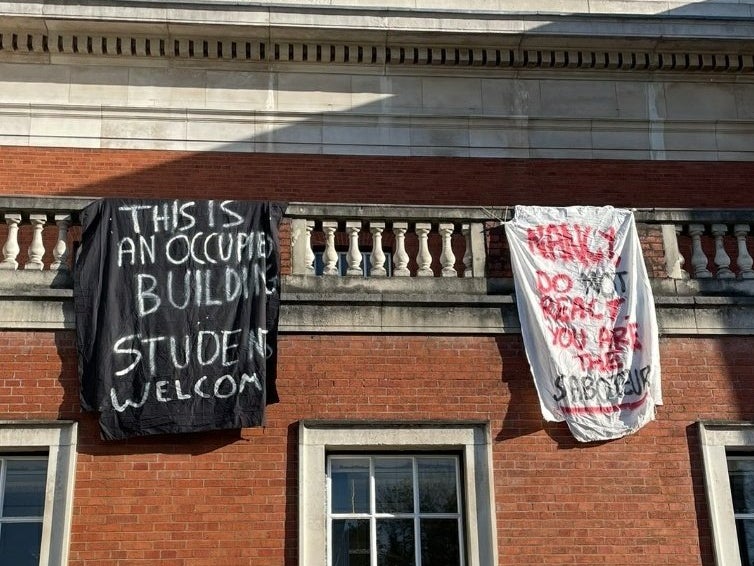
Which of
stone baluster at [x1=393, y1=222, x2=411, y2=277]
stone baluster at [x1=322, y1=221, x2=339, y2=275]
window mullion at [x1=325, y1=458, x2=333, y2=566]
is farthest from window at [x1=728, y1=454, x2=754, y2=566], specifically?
stone baluster at [x1=322, y1=221, x2=339, y2=275]

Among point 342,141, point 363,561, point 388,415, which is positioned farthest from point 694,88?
point 363,561

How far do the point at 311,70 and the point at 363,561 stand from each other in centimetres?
717

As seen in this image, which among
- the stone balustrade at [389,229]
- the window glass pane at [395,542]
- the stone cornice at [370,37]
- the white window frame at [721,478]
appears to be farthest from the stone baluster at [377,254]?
the stone cornice at [370,37]

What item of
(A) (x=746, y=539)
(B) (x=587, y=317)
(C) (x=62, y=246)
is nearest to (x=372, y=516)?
(B) (x=587, y=317)

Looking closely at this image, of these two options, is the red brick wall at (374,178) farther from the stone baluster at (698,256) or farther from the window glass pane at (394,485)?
the window glass pane at (394,485)

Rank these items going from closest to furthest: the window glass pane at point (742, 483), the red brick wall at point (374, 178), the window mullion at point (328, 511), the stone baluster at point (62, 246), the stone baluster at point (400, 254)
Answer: the window mullion at point (328, 511) < the window glass pane at point (742, 483) < the stone baluster at point (62, 246) < the stone baluster at point (400, 254) < the red brick wall at point (374, 178)

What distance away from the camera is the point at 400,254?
10.2 meters

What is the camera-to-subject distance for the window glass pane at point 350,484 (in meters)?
9.32

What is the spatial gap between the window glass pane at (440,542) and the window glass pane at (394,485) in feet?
0.76

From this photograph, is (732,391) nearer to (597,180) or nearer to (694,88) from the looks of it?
(597,180)

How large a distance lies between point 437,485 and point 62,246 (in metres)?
4.07

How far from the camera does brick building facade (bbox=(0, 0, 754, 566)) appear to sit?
29.9 feet

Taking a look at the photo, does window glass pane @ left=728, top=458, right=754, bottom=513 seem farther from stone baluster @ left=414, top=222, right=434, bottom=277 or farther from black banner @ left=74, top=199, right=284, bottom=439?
black banner @ left=74, top=199, right=284, bottom=439

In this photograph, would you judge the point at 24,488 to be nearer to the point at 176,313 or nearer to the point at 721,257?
the point at 176,313
